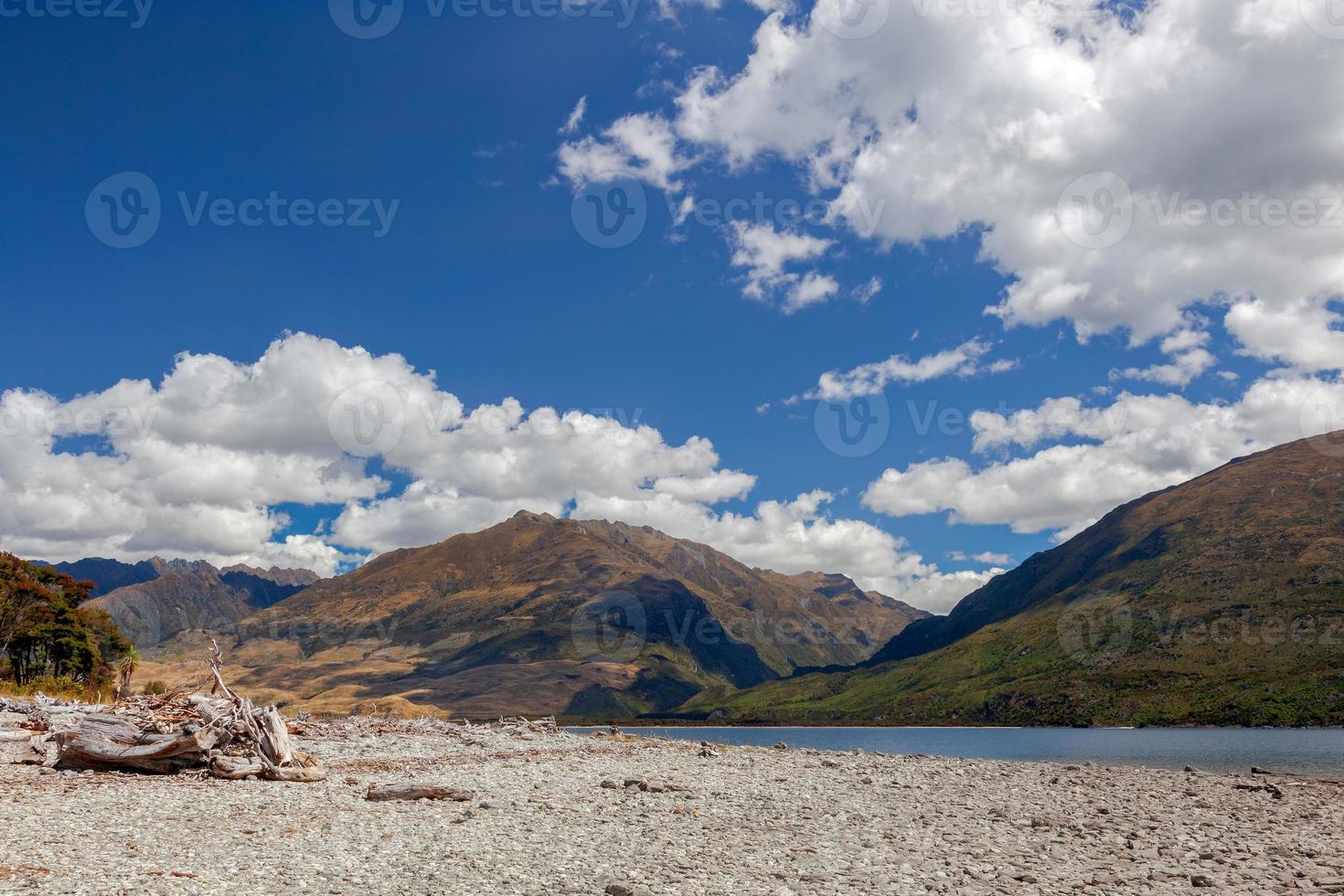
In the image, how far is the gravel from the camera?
18.0 meters

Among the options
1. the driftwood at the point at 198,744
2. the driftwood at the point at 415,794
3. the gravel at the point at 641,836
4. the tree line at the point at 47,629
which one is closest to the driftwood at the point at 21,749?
the driftwood at the point at 198,744

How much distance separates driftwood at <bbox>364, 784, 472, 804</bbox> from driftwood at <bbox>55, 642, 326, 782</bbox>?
19.9 ft

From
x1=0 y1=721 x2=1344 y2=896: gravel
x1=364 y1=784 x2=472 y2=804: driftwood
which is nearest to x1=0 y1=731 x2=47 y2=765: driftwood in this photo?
x1=0 y1=721 x2=1344 y2=896: gravel

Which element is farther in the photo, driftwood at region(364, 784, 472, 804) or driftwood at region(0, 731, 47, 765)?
driftwood at region(0, 731, 47, 765)

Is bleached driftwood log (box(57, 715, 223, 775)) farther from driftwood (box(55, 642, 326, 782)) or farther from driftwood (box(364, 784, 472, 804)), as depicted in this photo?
driftwood (box(364, 784, 472, 804))

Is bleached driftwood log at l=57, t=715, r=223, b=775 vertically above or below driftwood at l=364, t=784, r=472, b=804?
above

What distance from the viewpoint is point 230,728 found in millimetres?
34375

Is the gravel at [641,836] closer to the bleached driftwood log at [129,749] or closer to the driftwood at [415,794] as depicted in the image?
the driftwood at [415,794]

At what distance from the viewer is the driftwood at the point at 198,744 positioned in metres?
32.0

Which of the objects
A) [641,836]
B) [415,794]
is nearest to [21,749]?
[415,794]

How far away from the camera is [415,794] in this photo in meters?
29.0

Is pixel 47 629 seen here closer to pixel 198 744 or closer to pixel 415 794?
pixel 198 744

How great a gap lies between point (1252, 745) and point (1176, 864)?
436 ft

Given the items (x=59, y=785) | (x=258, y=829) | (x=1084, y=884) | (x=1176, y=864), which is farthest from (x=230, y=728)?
(x=1176, y=864)
